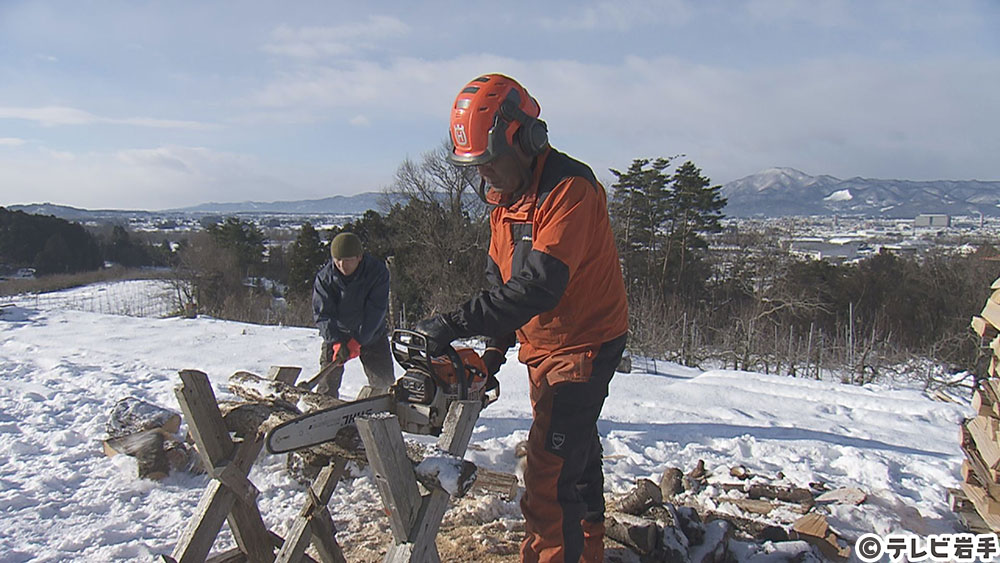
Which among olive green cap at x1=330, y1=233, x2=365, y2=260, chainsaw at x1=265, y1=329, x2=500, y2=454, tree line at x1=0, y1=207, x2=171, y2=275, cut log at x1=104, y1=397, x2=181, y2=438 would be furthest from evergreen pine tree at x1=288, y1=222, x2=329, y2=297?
chainsaw at x1=265, y1=329, x2=500, y2=454

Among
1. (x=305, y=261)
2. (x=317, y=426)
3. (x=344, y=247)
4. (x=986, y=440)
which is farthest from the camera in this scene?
(x=305, y=261)

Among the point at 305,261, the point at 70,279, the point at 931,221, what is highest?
the point at 305,261

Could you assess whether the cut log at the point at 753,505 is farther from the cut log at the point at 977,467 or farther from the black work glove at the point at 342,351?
the black work glove at the point at 342,351

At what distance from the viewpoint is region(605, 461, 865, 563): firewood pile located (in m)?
3.11

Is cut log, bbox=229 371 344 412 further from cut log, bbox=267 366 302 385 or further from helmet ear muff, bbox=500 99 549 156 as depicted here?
helmet ear muff, bbox=500 99 549 156

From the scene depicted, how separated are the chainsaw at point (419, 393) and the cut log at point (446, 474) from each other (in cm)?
32

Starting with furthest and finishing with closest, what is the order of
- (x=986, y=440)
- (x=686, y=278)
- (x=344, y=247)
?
(x=686, y=278), (x=344, y=247), (x=986, y=440)

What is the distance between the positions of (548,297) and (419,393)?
64 cm

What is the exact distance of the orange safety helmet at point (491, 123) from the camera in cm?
Result: 238

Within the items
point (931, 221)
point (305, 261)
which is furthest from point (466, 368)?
point (931, 221)

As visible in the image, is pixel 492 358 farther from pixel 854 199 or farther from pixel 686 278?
pixel 854 199

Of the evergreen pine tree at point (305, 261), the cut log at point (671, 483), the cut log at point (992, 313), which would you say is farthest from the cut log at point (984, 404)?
the evergreen pine tree at point (305, 261)

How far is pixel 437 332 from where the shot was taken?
7.33 ft

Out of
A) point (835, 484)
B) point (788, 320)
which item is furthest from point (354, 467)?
point (788, 320)
